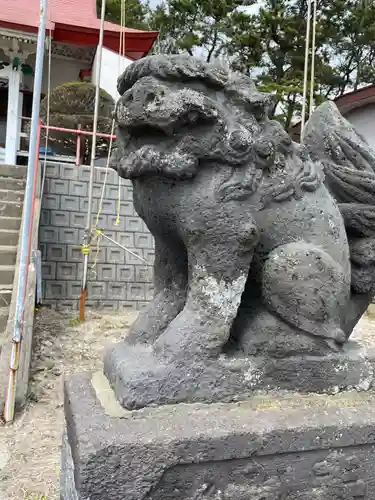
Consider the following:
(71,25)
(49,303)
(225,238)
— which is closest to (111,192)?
(49,303)

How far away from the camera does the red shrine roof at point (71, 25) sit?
6554 millimetres

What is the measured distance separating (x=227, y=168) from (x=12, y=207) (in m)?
4.15

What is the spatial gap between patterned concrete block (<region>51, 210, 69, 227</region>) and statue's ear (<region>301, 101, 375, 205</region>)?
153 inches

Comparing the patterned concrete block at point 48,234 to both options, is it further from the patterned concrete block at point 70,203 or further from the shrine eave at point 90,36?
the shrine eave at point 90,36

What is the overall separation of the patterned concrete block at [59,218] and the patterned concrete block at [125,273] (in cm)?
72

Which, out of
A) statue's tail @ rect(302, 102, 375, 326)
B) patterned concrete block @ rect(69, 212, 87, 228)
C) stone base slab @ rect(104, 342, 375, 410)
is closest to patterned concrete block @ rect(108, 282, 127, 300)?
patterned concrete block @ rect(69, 212, 87, 228)

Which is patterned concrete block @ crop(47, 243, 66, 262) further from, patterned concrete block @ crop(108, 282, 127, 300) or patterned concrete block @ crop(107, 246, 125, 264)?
patterned concrete block @ crop(108, 282, 127, 300)

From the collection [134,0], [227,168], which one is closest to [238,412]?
[227,168]

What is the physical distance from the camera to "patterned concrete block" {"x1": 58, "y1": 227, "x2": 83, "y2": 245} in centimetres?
496

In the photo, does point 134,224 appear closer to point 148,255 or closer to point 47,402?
point 148,255

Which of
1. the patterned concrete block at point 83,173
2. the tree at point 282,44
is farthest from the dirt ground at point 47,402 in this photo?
the tree at point 282,44

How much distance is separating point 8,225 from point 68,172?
0.93 m

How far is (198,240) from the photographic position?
1.19m

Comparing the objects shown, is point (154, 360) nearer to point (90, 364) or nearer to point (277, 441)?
point (277, 441)
